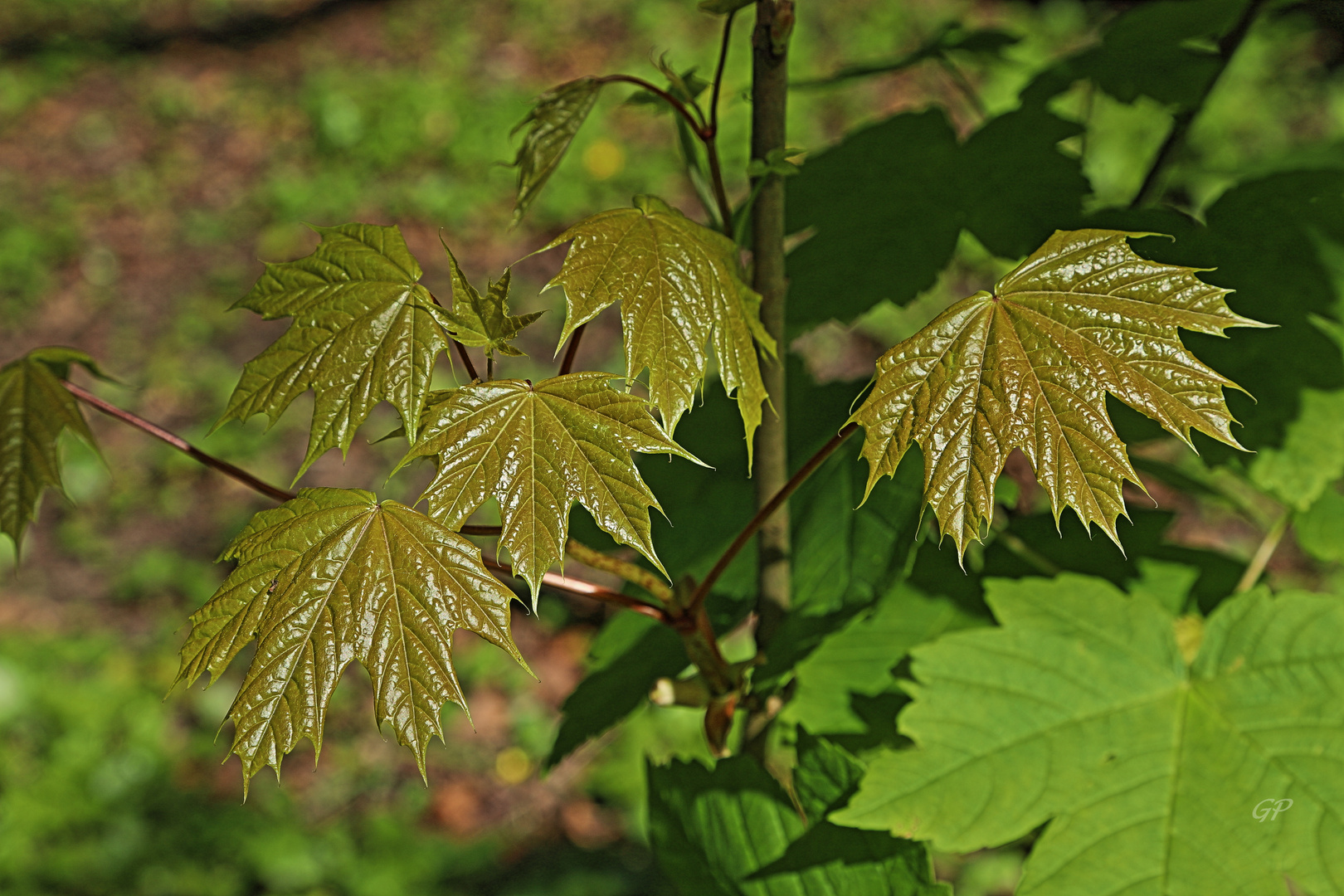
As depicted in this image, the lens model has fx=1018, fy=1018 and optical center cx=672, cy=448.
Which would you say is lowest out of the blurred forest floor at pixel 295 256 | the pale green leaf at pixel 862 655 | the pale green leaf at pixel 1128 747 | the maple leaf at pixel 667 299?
the blurred forest floor at pixel 295 256

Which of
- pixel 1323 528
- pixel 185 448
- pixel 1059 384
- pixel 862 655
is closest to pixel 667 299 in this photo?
pixel 1059 384

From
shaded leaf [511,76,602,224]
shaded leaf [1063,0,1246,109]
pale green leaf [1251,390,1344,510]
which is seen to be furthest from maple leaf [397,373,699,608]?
shaded leaf [1063,0,1246,109]

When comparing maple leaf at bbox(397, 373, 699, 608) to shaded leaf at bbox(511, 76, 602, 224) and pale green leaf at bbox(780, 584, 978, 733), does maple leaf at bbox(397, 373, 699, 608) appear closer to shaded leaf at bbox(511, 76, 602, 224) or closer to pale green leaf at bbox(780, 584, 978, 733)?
shaded leaf at bbox(511, 76, 602, 224)

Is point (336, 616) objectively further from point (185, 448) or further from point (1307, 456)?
point (1307, 456)

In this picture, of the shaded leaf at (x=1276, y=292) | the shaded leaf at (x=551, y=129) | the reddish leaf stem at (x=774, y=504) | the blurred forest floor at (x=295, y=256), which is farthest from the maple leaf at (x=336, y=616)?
the blurred forest floor at (x=295, y=256)

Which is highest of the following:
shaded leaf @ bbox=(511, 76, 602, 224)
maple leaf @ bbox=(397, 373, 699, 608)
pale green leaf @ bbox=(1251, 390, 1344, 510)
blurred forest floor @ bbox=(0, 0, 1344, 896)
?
shaded leaf @ bbox=(511, 76, 602, 224)

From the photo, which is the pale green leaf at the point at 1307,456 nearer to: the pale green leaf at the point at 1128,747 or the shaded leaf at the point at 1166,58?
the pale green leaf at the point at 1128,747

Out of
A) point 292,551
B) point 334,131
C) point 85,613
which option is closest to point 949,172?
point 292,551
